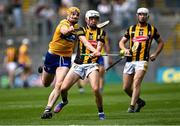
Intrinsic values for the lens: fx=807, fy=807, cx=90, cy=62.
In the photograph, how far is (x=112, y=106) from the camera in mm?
23109

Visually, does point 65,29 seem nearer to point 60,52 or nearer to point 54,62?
point 60,52

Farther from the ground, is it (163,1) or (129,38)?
(129,38)

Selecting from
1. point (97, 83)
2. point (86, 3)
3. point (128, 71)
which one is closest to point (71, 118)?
point (97, 83)

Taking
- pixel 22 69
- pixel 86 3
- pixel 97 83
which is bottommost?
pixel 22 69

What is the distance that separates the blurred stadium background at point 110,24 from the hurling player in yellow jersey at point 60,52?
20679mm


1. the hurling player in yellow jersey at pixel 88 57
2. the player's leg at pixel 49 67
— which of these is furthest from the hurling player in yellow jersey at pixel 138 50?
the hurling player in yellow jersey at pixel 88 57

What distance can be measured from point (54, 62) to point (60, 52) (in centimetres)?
30

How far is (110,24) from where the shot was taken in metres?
42.3

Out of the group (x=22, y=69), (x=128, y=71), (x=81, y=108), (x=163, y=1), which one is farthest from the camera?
(x=163, y=1)

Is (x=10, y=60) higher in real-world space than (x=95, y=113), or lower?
lower

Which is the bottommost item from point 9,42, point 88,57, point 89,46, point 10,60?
point 10,60

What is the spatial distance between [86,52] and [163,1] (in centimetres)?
2785

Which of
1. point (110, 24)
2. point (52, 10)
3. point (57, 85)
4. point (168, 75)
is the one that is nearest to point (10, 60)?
point (52, 10)

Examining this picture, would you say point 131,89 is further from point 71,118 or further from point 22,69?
point 22,69
